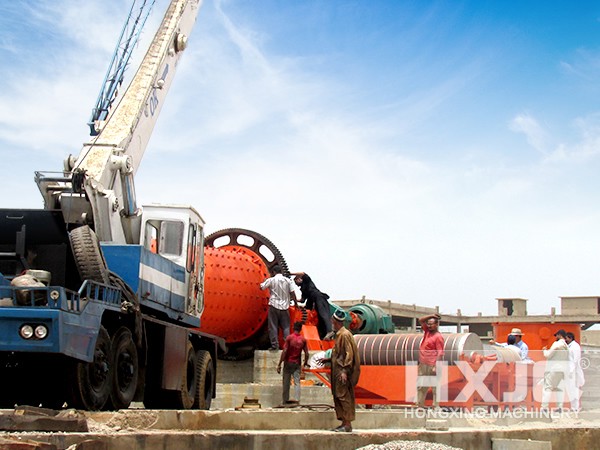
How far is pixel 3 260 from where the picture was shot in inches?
468

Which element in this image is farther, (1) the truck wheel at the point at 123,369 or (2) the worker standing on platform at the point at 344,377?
(1) the truck wheel at the point at 123,369

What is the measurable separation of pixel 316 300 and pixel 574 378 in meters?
6.97

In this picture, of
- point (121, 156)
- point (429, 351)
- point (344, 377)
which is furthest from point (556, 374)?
point (121, 156)

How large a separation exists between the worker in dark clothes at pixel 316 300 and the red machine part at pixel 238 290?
1.91ft

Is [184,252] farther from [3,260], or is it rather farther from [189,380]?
[3,260]

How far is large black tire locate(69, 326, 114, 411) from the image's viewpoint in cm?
1025

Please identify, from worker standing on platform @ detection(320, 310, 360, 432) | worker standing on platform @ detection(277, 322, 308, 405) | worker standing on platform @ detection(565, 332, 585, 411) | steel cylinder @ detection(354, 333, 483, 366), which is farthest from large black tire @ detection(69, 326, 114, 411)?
worker standing on platform @ detection(565, 332, 585, 411)

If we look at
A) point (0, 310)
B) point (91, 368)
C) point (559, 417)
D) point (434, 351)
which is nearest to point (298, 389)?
point (434, 351)

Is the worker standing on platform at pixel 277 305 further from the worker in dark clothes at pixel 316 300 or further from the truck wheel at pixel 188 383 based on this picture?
the truck wheel at pixel 188 383

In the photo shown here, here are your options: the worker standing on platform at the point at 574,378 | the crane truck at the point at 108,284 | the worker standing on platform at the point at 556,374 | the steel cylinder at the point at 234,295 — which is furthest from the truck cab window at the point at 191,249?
the worker standing on platform at the point at 574,378

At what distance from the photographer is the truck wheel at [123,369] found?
11.3 metres

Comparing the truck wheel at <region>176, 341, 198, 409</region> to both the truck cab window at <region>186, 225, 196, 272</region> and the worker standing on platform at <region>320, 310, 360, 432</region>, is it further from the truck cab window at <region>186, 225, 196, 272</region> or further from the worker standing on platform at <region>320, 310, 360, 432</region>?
the worker standing on platform at <region>320, 310, 360, 432</region>

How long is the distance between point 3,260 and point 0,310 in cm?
238

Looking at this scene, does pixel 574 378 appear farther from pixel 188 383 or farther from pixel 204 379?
Result: pixel 188 383
